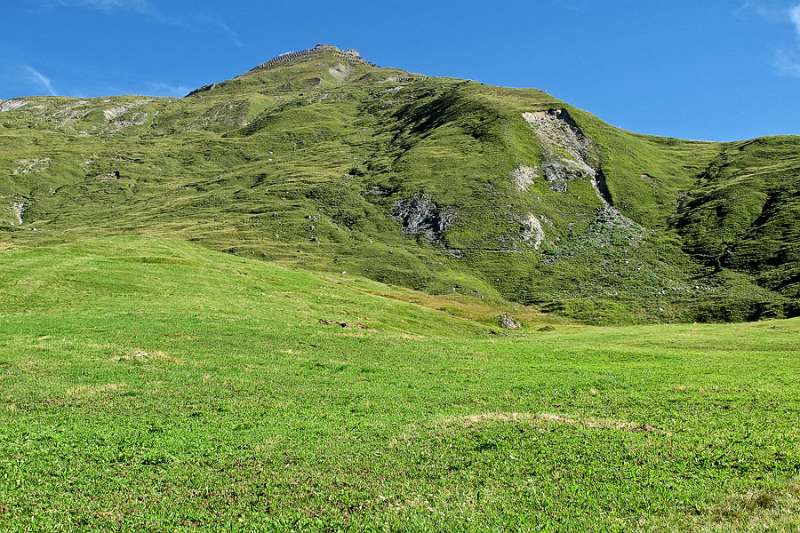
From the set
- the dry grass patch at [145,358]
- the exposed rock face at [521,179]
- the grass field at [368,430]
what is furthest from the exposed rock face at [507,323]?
the exposed rock face at [521,179]

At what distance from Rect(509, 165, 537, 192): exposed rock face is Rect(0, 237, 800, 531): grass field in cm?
14363

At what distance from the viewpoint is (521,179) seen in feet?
643

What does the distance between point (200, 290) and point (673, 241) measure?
5710 inches

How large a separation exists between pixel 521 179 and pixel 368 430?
182215mm

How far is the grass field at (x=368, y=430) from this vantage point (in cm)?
1546

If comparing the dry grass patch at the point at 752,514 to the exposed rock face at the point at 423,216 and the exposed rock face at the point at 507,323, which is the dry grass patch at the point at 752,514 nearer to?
the exposed rock face at the point at 507,323

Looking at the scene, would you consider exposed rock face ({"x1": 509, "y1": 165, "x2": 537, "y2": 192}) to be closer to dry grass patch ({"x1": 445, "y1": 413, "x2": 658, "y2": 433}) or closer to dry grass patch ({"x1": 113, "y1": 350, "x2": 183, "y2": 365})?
dry grass patch ({"x1": 113, "y1": 350, "x2": 183, "y2": 365})

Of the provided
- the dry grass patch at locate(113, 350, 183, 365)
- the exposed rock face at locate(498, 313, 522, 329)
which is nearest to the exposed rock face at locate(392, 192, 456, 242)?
the exposed rock face at locate(498, 313, 522, 329)

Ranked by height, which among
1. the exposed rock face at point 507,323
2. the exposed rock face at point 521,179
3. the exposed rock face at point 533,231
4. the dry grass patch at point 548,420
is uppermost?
the exposed rock face at point 521,179

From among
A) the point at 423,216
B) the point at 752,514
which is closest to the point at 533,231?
the point at 423,216

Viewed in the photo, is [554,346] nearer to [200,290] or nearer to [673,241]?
[200,290]

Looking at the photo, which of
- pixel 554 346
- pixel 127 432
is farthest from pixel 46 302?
pixel 554 346

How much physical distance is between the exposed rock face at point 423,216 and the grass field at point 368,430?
12470cm

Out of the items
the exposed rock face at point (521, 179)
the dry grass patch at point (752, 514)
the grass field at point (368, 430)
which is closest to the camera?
the dry grass patch at point (752, 514)
